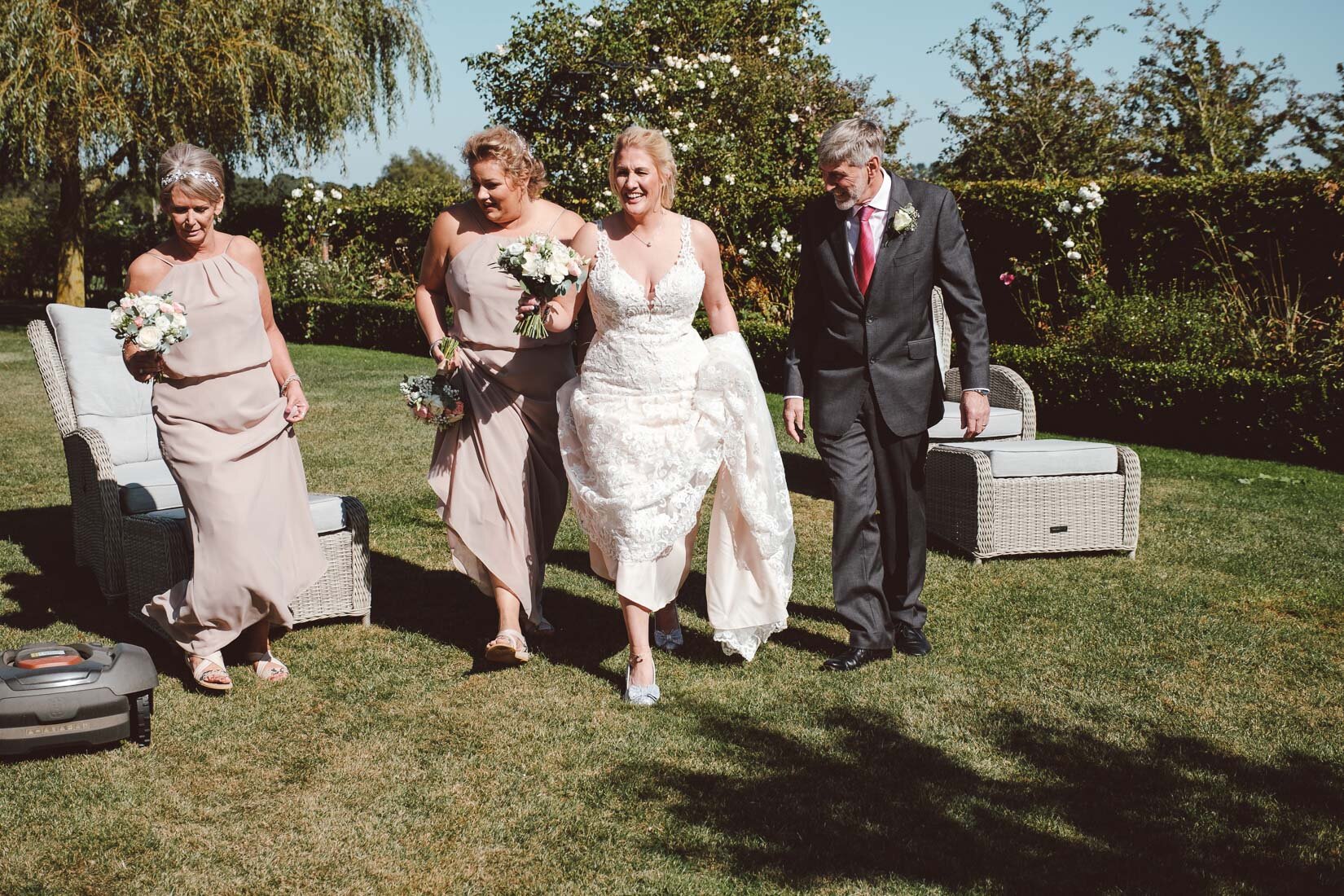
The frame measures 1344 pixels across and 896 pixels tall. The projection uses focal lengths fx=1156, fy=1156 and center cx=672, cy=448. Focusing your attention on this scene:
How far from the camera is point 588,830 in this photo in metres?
3.28

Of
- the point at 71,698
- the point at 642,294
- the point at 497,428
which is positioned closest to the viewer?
the point at 71,698

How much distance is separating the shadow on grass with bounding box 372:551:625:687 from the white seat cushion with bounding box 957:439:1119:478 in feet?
7.39

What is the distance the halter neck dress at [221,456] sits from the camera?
14.0ft

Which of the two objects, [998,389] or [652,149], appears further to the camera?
[998,389]

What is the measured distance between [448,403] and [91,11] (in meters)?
16.8

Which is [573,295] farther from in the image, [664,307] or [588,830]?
[588,830]

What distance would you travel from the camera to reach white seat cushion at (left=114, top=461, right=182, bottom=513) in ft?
16.6

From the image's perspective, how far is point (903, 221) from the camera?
438 cm

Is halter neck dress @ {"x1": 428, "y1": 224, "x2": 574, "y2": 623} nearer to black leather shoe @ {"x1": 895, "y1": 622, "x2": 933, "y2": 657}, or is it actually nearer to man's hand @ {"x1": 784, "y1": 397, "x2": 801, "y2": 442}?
man's hand @ {"x1": 784, "y1": 397, "x2": 801, "y2": 442}

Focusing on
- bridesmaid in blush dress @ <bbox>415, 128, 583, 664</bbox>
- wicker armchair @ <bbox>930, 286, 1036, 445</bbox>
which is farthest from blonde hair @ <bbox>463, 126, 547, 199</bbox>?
wicker armchair @ <bbox>930, 286, 1036, 445</bbox>

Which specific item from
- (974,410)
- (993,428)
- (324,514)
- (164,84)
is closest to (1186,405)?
(993,428)

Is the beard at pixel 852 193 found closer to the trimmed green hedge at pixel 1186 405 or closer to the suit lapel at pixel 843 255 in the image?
the suit lapel at pixel 843 255

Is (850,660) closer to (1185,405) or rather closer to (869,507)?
(869,507)

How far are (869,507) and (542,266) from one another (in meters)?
1.59
